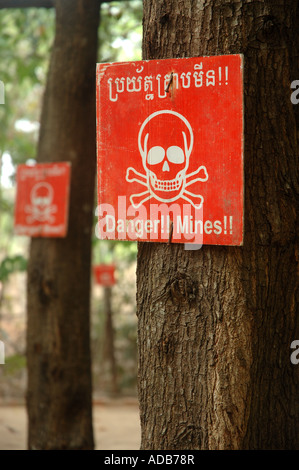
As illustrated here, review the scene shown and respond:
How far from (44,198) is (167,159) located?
297 centimetres

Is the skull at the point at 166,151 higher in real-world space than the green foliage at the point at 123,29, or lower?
lower

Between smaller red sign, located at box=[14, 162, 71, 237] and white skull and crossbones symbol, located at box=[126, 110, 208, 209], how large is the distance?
9.20ft

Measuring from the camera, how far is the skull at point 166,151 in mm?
2062

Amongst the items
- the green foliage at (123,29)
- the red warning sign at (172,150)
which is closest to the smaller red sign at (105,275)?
the green foliage at (123,29)

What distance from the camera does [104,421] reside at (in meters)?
8.72

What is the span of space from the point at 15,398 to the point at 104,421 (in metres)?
2.65

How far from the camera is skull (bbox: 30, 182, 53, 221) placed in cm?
489

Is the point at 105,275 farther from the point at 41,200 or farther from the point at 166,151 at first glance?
the point at 166,151

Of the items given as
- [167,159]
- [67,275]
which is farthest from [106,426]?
[167,159]

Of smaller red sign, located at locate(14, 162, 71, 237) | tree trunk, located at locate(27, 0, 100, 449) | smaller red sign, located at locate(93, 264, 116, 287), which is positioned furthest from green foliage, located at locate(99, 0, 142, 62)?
smaller red sign, located at locate(93, 264, 116, 287)

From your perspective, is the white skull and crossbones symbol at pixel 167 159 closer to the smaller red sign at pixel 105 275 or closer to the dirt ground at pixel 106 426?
the dirt ground at pixel 106 426

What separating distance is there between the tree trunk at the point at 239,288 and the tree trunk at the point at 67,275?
9.46 ft

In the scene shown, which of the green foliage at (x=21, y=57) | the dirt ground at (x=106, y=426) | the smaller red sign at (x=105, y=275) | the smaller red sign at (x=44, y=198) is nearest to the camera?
the smaller red sign at (x=44, y=198)
